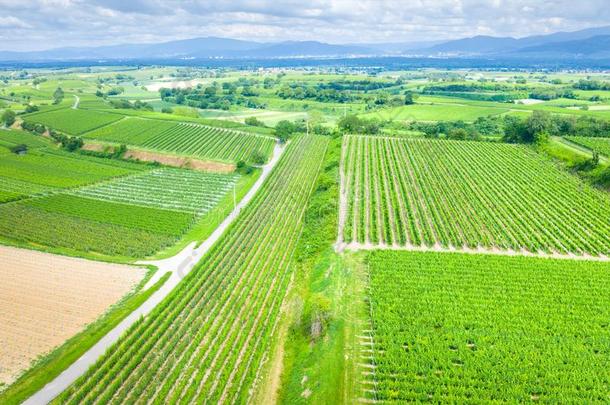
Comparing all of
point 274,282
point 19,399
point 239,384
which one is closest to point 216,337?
point 239,384

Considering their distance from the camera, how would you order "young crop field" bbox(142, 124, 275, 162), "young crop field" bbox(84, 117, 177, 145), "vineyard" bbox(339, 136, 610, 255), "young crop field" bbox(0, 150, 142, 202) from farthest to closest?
1. "young crop field" bbox(84, 117, 177, 145)
2. "young crop field" bbox(142, 124, 275, 162)
3. "young crop field" bbox(0, 150, 142, 202)
4. "vineyard" bbox(339, 136, 610, 255)

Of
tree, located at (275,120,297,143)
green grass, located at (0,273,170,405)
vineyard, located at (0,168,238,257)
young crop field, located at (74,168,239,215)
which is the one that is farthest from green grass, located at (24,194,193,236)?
tree, located at (275,120,297,143)

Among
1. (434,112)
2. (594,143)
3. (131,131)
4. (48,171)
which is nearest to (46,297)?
(48,171)

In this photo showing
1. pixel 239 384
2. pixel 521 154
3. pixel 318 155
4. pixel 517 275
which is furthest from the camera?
pixel 318 155

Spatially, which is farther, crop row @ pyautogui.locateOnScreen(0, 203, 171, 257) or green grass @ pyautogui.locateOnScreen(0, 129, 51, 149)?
green grass @ pyautogui.locateOnScreen(0, 129, 51, 149)

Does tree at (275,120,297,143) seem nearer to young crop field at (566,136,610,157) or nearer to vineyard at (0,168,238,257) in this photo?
vineyard at (0,168,238,257)

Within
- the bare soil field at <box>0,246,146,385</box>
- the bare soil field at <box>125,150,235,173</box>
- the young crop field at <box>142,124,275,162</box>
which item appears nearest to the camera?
the bare soil field at <box>0,246,146,385</box>

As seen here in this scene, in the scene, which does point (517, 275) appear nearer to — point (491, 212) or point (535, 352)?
point (535, 352)

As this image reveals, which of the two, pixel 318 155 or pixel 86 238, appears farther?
pixel 318 155
